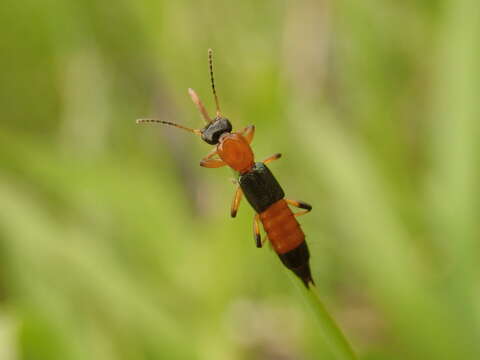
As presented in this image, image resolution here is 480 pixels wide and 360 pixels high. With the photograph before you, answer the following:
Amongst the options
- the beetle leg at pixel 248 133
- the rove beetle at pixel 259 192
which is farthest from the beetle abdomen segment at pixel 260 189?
the beetle leg at pixel 248 133

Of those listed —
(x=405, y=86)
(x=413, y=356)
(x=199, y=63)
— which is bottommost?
(x=413, y=356)

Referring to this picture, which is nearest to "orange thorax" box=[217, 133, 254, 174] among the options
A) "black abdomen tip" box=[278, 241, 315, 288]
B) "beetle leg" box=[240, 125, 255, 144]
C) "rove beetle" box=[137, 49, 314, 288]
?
"rove beetle" box=[137, 49, 314, 288]

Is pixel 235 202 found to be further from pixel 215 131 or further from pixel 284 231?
pixel 284 231

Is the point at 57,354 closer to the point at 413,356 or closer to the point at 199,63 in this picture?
the point at 413,356

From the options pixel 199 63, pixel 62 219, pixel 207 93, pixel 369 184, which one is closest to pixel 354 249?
pixel 369 184

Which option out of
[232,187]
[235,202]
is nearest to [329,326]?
[235,202]

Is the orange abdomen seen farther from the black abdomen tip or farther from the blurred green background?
the blurred green background
